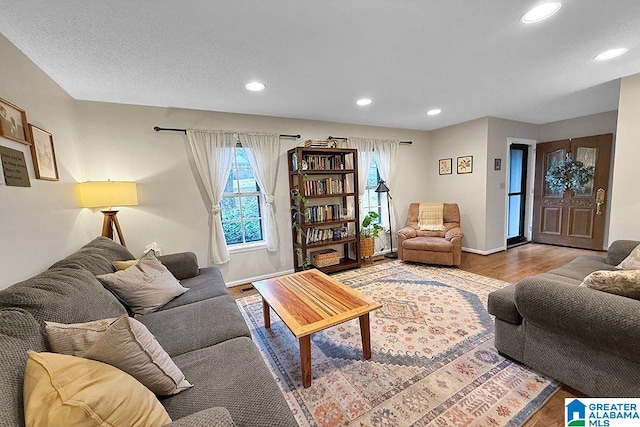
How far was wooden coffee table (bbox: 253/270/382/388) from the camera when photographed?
1.61 metres

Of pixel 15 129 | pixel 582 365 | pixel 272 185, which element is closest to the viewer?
pixel 582 365

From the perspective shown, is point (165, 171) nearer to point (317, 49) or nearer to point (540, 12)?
point (317, 49)

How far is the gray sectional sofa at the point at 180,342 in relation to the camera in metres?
0.83

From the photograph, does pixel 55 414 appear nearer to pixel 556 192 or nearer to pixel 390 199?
pixel 390 199

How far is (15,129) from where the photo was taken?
161cm

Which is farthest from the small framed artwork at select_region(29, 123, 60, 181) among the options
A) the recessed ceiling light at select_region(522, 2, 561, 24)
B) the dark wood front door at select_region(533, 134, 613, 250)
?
the dark wood front door at select_region(533, 134, 613, 250)

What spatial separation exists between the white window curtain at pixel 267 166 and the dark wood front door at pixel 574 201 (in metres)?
4.86

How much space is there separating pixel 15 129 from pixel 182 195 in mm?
1538

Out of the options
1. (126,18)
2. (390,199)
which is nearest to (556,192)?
(390,199)

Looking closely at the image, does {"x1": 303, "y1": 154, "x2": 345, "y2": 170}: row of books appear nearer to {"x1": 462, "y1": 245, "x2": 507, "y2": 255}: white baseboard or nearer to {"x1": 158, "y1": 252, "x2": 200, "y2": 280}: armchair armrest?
{"x1": 158, "y1": 252, "x2": 200, "y2": 280}: armchair armrest

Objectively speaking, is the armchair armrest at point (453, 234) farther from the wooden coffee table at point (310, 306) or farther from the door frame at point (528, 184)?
the wooden coffee table at point (310, 306)

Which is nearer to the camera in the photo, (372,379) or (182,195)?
(372,379)

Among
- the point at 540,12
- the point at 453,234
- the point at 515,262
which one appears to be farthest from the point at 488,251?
the point at 540,12

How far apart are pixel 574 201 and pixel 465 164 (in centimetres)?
203
